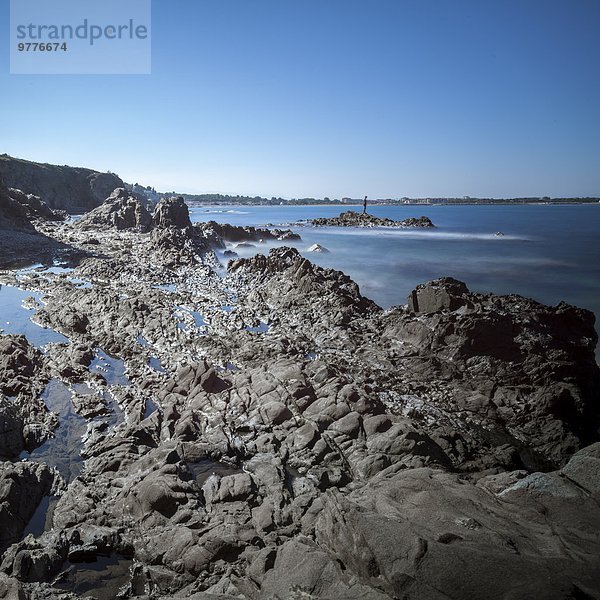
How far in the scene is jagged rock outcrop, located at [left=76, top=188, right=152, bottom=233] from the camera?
7850 centimetres

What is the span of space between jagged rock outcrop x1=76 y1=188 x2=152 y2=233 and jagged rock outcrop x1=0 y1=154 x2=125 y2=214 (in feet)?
173

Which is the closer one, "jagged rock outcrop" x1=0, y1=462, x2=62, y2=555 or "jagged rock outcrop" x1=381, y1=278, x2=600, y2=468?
"jagged rock outcrop" x1=0, y1=462, x2=62, y2=555

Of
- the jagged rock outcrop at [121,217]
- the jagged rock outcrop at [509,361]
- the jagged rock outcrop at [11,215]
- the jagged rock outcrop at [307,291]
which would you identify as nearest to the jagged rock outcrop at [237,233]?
the jagged rock outcrop at [121,217]

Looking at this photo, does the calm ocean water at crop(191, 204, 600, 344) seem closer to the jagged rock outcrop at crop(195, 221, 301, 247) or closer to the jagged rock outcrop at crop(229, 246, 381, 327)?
the jagged rock outcrop at crop(229, 246, 381, 327)

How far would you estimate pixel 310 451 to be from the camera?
13.0 meters

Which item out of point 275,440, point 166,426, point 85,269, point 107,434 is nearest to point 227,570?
point 275,440

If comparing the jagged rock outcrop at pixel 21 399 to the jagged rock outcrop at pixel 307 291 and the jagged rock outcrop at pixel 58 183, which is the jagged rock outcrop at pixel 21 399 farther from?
the jagged rock outcrop at pixel 58 183

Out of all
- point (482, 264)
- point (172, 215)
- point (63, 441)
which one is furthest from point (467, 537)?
point (172, 215)

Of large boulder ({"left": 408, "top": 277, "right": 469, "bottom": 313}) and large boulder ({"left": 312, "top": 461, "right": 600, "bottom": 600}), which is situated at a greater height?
large boulder ({"left": 408, "top": 277, "right": 469, "bottom": 313})

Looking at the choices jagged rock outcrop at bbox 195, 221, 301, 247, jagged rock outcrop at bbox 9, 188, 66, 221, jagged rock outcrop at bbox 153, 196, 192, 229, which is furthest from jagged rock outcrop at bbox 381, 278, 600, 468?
jagged rock outcrop at bbox 9, 188, 66, 221

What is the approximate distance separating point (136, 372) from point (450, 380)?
16050mm

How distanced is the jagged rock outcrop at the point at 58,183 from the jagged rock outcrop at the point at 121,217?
52.8m

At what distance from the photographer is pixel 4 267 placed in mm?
42312

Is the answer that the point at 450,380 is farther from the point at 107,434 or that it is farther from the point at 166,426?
the point at 107,434
